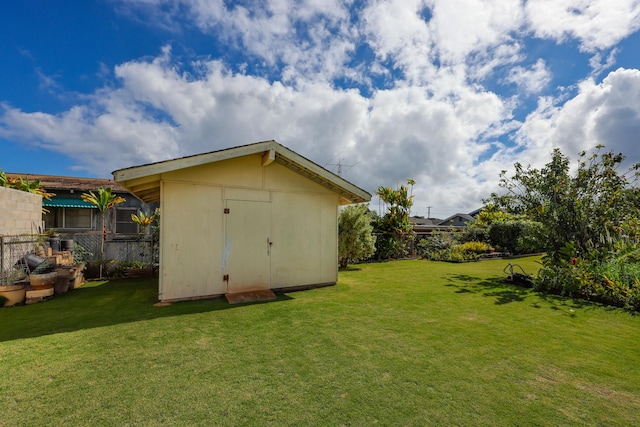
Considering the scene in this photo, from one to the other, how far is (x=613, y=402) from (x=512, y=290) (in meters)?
5.40

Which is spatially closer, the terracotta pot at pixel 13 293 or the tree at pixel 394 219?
the terracotta pot at pixel 13 293

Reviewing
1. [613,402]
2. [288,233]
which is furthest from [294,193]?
[613,402]

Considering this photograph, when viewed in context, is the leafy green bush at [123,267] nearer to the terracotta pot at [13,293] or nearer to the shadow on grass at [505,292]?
the terracotta pot at [13,293]

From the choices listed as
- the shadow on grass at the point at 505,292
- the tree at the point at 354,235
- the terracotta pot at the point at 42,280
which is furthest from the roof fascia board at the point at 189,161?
the shadow on grass at the point at 505,292

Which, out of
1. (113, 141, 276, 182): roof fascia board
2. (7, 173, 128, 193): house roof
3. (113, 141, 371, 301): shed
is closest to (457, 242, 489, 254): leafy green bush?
(113, 141, 371, 301): shed

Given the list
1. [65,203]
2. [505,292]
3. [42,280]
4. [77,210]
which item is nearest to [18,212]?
[42,280]

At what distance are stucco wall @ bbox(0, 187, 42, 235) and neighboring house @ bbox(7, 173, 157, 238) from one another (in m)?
3.50

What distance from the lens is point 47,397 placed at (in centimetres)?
250

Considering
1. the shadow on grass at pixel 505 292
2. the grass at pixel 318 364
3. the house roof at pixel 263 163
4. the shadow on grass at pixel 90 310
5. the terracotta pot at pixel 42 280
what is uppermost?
the house roof at pixel 263 163

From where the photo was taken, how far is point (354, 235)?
11109 mm

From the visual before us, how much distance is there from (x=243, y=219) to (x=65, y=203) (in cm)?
1116

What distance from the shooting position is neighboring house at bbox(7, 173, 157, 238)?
12202mm

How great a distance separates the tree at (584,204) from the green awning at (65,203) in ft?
58.8

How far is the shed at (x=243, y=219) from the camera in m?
5.79
